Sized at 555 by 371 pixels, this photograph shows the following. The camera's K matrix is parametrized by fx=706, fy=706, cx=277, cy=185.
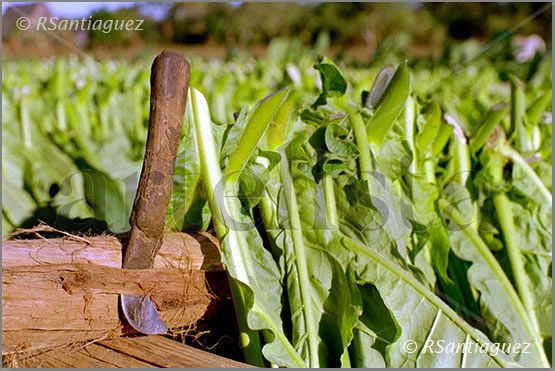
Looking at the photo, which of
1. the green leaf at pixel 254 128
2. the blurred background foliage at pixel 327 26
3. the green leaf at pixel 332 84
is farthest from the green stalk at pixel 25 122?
the blurred background foliage at pixel 327 26

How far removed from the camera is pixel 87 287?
855 millimetres

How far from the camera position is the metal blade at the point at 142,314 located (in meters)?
0.88

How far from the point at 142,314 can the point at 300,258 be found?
0.22 metres

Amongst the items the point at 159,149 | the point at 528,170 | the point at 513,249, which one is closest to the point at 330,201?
the point at 159,149

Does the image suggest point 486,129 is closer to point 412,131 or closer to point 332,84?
point 412,131

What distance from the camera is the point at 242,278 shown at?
0.91 m

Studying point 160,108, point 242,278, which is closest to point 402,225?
point 242,278

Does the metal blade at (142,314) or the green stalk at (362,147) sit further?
the green stalk at (362,147)

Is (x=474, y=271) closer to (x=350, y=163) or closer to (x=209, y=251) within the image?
(x=350, y=163)

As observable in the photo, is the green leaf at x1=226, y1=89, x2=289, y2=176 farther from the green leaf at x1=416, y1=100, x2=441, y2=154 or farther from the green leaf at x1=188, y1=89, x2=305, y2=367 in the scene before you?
the green leaf at x1=416, y1=100, x2=441, y2=154

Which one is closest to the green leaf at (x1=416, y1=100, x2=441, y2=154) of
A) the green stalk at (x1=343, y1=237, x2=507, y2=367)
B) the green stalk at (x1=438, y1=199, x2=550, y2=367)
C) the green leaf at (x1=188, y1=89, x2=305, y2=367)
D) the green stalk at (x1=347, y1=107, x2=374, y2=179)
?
the green stalk at (x1=438, y1=199, x2=550, y2=367)

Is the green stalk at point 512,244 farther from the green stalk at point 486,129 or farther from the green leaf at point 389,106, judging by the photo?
the green leaf at point 389,106

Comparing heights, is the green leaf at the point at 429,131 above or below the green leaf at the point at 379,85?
below

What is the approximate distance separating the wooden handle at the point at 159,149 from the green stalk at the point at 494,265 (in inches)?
22.8
